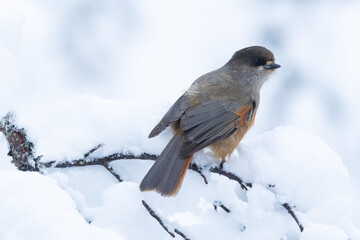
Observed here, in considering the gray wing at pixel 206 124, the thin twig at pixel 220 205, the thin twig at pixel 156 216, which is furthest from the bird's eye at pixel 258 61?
the thin twig at pixel 156 216

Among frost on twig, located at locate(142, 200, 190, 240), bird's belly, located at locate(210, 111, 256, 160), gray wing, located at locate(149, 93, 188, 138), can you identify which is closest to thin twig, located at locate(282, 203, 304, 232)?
frost on twig, located at locate(142, 200, 190, 240)

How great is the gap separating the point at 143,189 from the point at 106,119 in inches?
16.1

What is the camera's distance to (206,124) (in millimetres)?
3340

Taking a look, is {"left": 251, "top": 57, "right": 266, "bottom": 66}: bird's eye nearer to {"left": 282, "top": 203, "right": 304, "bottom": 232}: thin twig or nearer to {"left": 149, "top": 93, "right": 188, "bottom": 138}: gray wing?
{"left": 149, "top": 93, "right": 188, "bottom": 138}: gray wing

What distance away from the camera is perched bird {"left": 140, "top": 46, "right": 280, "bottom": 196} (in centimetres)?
290

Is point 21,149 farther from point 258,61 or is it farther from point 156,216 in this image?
point 258,61

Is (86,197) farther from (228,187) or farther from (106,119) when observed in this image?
(228,187)

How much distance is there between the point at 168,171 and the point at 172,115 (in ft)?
1.35

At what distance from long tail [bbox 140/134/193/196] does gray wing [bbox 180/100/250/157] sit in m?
0.05

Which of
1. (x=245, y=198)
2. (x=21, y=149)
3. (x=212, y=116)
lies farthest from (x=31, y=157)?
(x=212, y=116)

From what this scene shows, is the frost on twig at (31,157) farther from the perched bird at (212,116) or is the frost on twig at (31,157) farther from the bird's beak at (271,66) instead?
the bird's beak at (271,66)

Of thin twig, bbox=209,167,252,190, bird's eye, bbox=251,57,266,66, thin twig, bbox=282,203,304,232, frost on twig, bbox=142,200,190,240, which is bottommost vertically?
thin twig, bbox=282,203,304,232

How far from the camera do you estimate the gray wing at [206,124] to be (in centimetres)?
312

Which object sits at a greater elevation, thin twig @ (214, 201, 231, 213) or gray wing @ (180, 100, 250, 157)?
gray wing @ (180, 100, 250, 157)
